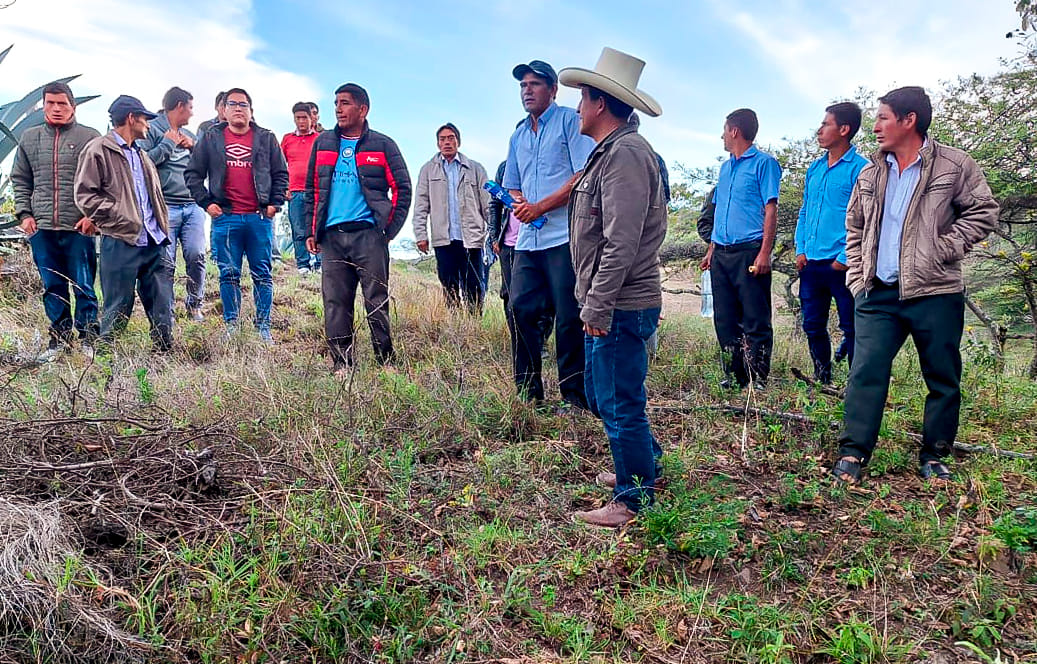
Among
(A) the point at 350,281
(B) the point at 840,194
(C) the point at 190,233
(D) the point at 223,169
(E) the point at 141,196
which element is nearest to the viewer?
(B) the point at 840,194

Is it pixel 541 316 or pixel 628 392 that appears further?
pixel 541 316

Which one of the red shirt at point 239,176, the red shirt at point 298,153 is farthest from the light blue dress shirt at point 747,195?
the red shirt at point 298,153

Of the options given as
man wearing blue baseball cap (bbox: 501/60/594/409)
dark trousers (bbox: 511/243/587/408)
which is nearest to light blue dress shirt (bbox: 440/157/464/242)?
man wearing blue baseball cap (bbox: 501/60/594/409)

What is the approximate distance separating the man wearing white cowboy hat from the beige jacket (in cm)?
446

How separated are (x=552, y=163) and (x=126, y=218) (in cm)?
362

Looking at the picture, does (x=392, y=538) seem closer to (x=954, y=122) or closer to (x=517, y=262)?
(x=517, y=262)

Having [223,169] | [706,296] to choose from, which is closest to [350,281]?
[223,169]

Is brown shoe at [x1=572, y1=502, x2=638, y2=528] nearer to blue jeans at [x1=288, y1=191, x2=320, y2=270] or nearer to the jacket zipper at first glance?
the jacket zipper

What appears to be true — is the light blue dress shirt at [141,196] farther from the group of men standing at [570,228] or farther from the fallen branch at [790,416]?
the fallen branch at [790,416]

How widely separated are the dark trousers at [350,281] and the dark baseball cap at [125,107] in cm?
192

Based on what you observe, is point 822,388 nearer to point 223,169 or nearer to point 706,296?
point 223,169

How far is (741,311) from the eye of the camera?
5.93 metres

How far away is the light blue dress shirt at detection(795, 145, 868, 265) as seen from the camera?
534cm

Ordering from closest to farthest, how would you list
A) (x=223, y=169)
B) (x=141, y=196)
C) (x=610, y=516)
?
(x=610, y=516)
(x=141, y=196)
(x=223, y=169)
